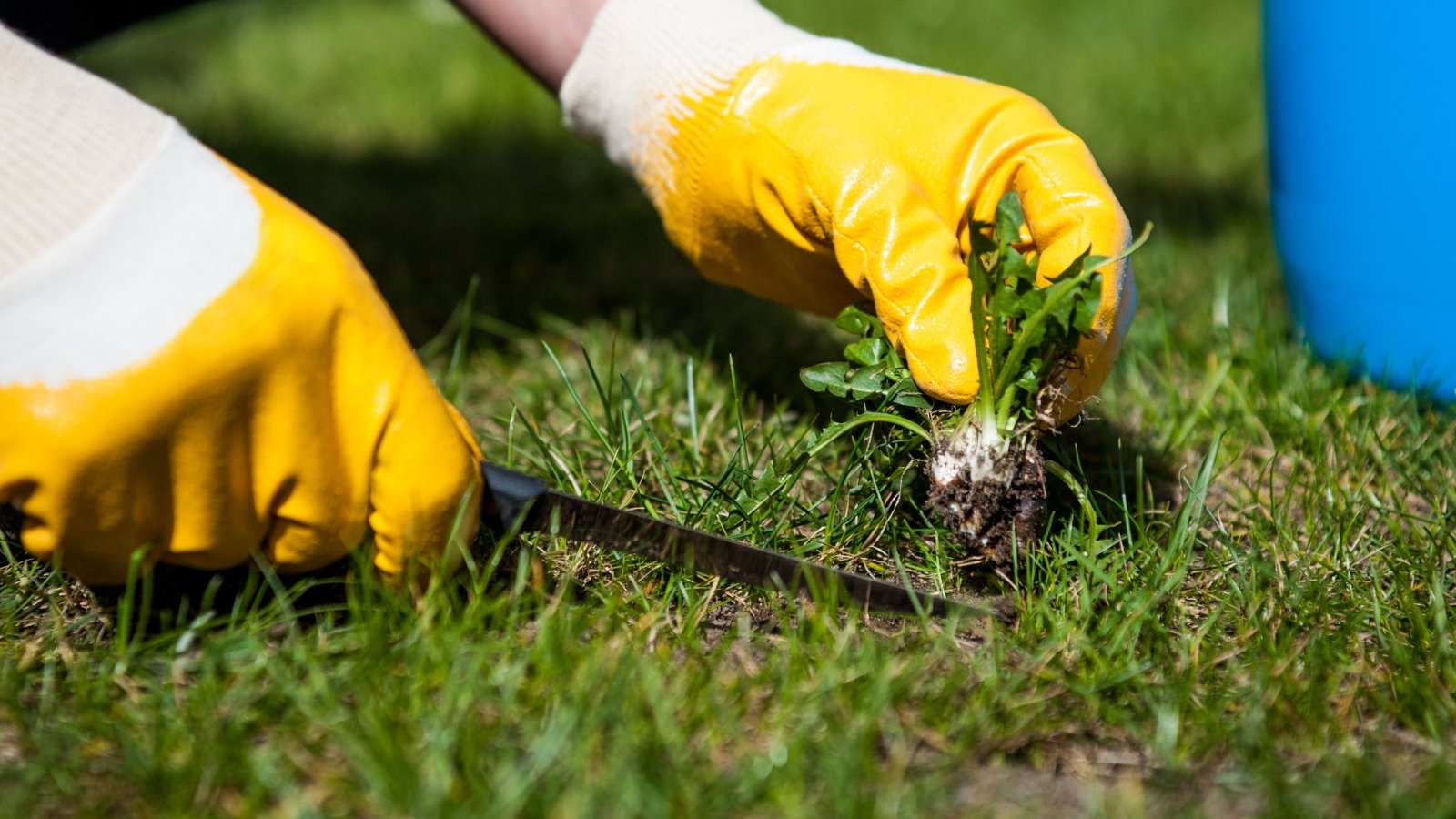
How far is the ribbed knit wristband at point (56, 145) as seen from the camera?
4.17ft

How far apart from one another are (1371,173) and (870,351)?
3.34ft

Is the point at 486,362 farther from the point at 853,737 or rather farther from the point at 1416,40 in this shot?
the point at 1416,40

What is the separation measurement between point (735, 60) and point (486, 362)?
817 millimetres

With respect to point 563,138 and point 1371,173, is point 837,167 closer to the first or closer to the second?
point 1371,173

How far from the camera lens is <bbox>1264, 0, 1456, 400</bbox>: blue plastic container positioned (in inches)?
74.1

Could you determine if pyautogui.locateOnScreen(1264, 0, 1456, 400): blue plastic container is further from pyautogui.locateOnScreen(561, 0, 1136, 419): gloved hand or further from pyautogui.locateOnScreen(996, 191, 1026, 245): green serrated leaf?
pyautogui.locateOnScreen(996, 191, 1026, 245): green serrated leaf

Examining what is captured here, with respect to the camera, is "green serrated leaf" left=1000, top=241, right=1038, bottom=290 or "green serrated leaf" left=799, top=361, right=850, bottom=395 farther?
Result: "green serrated leaf" left=799, top=361, right=850, bottom=395

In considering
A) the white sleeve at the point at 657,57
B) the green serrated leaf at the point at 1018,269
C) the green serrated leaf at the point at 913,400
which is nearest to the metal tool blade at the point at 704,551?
the green serrated leaf at the point at 913,400

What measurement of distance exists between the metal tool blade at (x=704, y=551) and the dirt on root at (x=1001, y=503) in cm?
10

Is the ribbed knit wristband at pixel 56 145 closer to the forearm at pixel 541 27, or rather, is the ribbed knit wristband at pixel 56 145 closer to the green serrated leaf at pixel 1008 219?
the forearm at pixel 541 27

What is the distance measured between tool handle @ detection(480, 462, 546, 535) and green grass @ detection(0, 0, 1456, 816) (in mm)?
81

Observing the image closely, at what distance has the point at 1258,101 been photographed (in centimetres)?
379

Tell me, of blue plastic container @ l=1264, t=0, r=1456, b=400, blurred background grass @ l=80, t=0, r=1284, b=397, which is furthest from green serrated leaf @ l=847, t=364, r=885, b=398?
blue plastic container @ l=1264, t=0, r=1456, b=400

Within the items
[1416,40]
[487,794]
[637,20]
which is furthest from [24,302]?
[1416,40]
